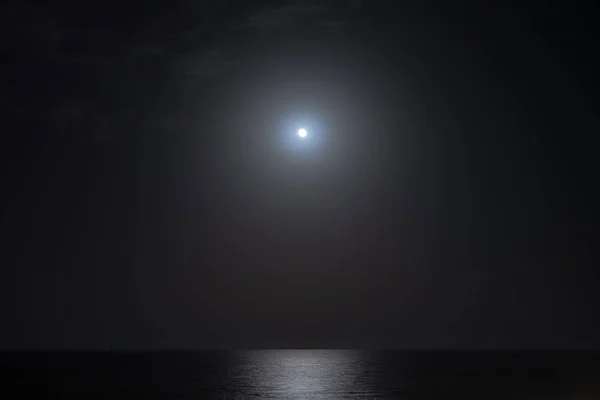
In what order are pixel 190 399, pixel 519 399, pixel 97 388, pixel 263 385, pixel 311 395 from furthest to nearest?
pixel 263 385 < pixel 97 388 < pixel 311 395 < pixel 190 399 < pixel 519 399

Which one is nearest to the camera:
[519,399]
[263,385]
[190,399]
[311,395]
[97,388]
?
[519,399]

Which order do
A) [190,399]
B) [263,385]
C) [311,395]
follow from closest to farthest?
1. [190,399]
2. [311,395]
3. [263,385]

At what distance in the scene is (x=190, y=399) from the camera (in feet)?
290

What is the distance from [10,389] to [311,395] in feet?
158

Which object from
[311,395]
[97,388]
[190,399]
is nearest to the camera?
[190,399]

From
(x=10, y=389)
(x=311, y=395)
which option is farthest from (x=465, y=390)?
(x=10, y=389)

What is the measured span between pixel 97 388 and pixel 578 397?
7356 cm

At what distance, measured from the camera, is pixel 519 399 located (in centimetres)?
8312

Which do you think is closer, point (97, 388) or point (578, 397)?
point (578, 397)

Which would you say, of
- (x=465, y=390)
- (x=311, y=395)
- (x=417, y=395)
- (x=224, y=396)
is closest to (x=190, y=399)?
(x=224, y=396)

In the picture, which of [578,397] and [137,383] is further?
[137,383]

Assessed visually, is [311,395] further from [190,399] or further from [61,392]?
[61,392]

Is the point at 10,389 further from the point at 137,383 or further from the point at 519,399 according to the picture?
the point at 519,399

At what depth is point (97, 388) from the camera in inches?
4151
